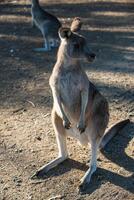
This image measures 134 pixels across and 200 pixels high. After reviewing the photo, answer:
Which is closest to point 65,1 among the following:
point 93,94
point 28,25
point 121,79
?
point 28,25

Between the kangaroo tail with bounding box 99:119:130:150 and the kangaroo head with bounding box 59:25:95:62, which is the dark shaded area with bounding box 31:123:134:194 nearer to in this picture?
the kangaroo tail with bounding box 99:119:130:150

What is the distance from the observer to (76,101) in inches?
149

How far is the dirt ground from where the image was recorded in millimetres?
3758

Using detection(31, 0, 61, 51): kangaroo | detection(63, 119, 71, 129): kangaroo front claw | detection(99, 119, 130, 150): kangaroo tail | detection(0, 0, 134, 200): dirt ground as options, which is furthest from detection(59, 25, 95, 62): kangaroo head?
detection(31, 0, 61, 51): kangaroo

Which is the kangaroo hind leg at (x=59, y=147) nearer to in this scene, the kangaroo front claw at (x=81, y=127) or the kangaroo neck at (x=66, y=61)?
the kangaroo front claw at (x=81, y=127)

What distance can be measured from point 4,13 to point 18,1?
830mm

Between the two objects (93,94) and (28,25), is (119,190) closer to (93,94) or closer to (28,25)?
(93,94)

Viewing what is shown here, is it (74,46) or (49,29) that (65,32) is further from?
(49,29)

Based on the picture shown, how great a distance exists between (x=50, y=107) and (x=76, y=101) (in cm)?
A: 125

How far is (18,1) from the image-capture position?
30.9 feet

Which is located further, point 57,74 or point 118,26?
point 118,26

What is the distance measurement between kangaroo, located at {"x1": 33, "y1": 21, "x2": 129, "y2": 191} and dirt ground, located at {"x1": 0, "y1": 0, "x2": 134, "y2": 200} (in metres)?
0.15

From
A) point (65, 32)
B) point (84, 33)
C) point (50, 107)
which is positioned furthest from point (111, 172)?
point (84, 33)

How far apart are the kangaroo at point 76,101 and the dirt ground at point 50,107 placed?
15cm
